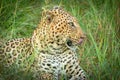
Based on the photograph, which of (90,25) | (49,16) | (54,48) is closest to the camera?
(49,16)

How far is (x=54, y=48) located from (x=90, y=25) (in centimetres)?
38

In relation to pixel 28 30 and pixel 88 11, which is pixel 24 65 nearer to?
pixel 28 30

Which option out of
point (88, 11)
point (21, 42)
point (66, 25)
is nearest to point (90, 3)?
point (88, 11)

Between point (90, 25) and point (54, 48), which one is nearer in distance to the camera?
point (54, 48)

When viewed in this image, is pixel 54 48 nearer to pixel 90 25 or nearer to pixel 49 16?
pixel 49 16

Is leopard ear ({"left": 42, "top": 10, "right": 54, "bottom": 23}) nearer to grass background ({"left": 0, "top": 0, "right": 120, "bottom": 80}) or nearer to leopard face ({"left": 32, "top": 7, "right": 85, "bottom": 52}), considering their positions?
leopard face ({"left": 32, "top": 7, "right": 85, "bottom": 52})

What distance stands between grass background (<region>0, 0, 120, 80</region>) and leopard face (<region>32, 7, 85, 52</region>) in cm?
15

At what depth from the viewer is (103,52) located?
4020mm

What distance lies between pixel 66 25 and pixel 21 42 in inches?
17.0

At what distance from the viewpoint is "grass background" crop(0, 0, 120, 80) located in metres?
4.05

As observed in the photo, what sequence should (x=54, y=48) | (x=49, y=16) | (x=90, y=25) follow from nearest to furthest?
1. (x=49, y=16)
2. (x=54, y=48)
3. (x=90, y=25)

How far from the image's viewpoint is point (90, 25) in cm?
418

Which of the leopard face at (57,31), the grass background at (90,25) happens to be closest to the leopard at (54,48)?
the leopard face at (57,31)

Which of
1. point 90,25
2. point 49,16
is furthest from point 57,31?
point 90,25
